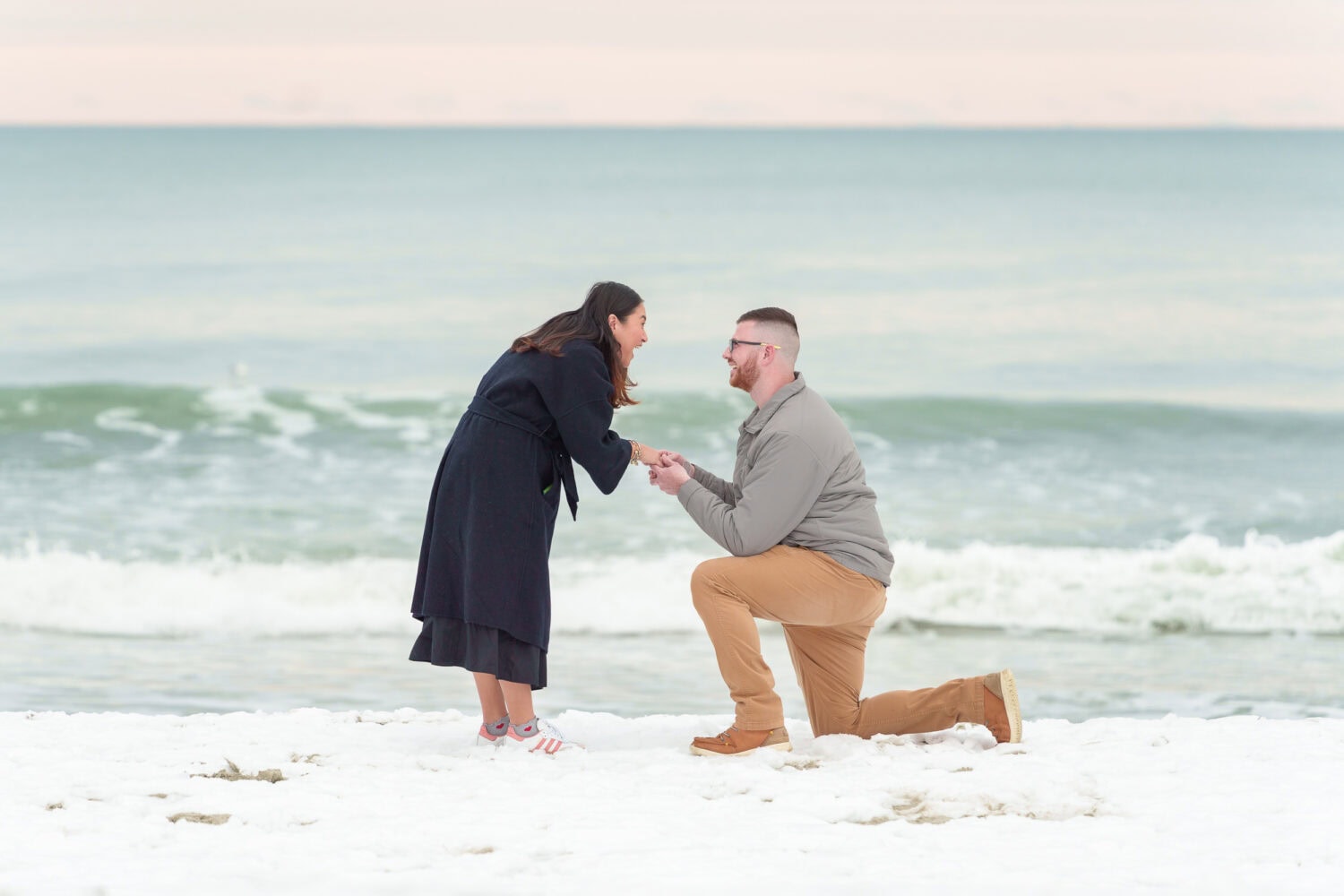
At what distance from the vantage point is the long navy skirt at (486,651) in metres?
4.32

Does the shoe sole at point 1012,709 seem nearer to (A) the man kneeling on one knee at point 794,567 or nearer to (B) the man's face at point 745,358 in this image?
(A) the man kneeling on one knee at point 794,567

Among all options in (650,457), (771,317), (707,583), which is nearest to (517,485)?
(650,457)

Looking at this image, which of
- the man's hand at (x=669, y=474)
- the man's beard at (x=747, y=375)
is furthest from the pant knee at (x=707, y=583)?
the man's beard at (x=747, y=375)

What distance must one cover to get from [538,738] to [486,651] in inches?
14.3

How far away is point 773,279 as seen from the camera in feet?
106

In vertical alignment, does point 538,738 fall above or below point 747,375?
below

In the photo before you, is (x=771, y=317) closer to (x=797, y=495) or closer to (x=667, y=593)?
(x=797, y=495)

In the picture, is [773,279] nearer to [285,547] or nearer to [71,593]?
[285,547]

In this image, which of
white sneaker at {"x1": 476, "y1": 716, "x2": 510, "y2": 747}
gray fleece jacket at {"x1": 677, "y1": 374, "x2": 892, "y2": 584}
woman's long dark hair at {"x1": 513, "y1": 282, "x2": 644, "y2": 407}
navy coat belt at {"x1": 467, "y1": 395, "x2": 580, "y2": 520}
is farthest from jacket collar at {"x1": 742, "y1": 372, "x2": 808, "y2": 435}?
white sneaker at {"x1": 476, "y1": 716, "x2": 510, "y2": 747}

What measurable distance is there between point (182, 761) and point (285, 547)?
7.72 meters

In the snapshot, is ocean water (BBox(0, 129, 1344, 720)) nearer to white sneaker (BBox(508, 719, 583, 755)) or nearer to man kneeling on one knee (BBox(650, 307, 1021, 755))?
white sneaker (BBox(508, 719, 583, 755))

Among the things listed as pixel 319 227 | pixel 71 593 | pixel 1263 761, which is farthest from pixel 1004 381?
pixel 319 227

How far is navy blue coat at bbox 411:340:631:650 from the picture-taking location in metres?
4.28

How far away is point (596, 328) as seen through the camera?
438 centimetres
